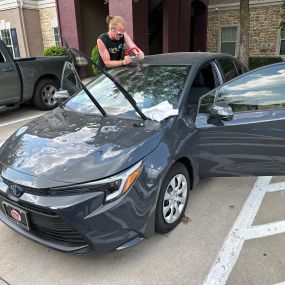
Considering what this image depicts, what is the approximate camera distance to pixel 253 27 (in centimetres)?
1430

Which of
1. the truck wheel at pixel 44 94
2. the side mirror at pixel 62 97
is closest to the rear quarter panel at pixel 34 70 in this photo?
the truck wheel at pixel 44 94

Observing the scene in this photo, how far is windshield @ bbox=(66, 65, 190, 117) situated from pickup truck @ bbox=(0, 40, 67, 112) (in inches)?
143

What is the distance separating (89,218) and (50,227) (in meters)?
0.35

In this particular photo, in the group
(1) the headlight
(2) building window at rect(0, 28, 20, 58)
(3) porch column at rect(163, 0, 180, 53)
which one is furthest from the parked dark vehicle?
(2) building window at rect(0, 28, 20, 58)

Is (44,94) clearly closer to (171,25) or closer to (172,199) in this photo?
(172,199)

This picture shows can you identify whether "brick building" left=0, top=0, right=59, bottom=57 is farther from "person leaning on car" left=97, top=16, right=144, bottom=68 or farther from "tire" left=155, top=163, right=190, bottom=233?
"tire" left=155, top=163, right=190, bottom=233

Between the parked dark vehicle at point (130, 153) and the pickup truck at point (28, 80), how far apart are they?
11.8 ft

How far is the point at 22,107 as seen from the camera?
7836 mm

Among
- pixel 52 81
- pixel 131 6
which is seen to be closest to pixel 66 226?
pixel 52 81

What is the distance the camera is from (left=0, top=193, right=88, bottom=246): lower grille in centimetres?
212

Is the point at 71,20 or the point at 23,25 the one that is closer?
the point at 71,20

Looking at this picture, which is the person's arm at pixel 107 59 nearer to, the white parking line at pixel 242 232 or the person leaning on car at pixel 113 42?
the person leaning on car at pixel 113 42

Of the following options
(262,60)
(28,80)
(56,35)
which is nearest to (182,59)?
(28,80)

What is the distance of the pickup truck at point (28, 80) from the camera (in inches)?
254
